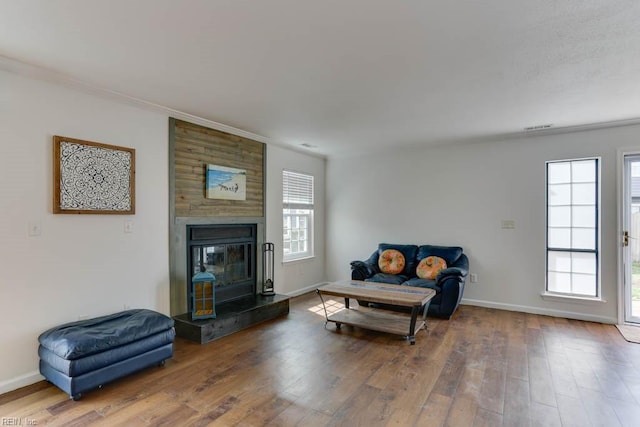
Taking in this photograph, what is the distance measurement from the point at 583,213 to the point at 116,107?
18.9ft

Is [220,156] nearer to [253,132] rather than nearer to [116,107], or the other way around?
[253,132]

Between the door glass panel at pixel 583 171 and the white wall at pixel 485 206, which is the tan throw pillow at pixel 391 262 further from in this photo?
the door glass panel at pixel 583 171

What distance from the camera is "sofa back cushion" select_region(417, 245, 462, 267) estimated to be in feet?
16.3

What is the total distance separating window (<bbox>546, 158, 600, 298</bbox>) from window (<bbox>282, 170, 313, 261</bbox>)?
Result: 12.2 ft

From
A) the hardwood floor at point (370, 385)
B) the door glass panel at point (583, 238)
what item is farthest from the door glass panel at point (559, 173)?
the hardwood floor at point (370, 385)

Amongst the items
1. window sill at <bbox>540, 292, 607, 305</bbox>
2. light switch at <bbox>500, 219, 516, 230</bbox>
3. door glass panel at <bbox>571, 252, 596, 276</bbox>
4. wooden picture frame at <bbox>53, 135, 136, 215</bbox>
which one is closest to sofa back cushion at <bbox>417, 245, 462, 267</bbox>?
light switch at <bbox>500, 219, 516, 230</bbox>

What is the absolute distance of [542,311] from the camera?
4.60 metres

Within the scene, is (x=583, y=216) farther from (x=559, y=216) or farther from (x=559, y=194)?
(x=559, y=194)

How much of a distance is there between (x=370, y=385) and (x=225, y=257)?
254 cm

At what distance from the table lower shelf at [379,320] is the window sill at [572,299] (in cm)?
187

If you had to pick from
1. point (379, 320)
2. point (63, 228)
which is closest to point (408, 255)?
point (379, 320)

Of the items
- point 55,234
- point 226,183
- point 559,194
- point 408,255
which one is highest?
point 226,183

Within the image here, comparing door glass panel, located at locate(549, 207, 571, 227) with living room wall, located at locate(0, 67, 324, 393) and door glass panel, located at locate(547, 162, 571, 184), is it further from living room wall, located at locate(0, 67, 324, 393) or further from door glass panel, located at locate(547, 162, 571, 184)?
living room wall, located at locate(0, 67, 324, 393)

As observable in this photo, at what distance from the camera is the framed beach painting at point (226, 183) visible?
416cm
